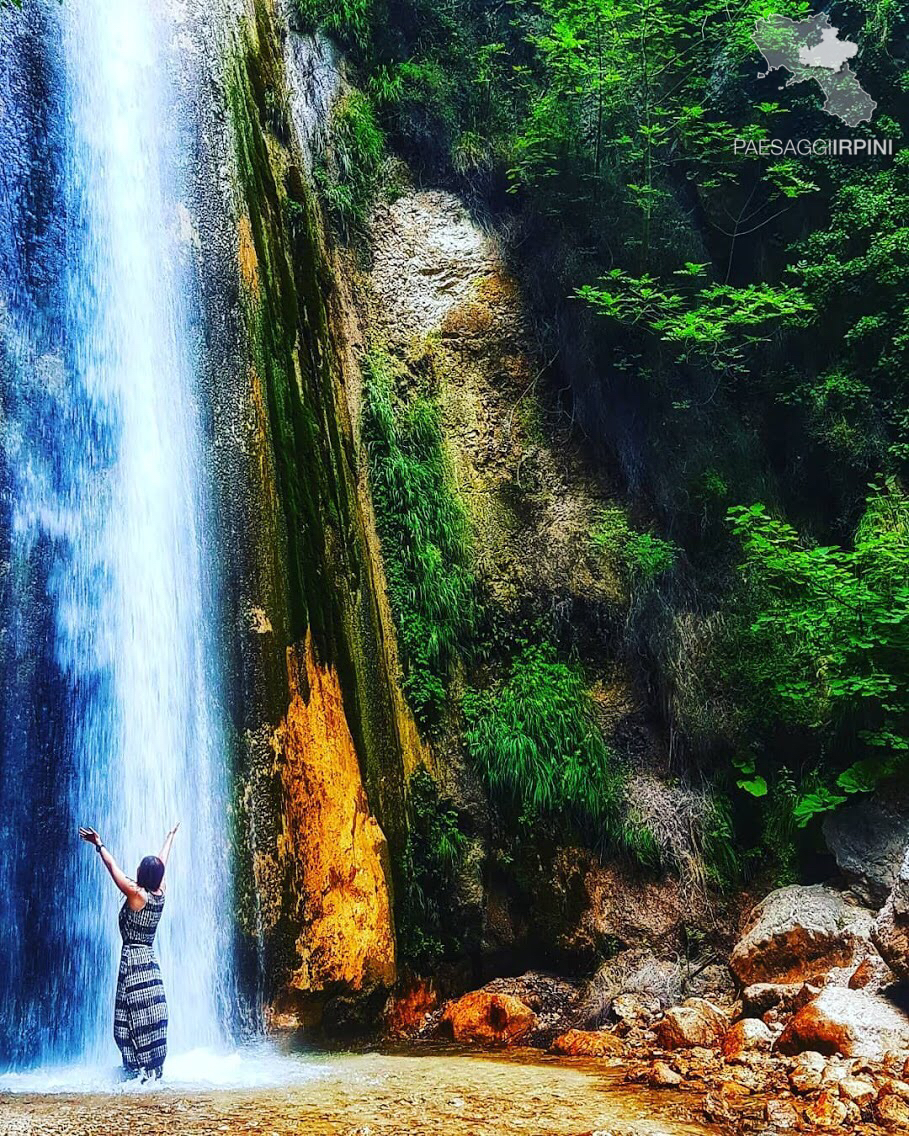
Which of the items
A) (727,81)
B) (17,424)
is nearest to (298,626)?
(17,424)

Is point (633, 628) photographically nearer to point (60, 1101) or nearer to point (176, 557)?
point (176, 557)

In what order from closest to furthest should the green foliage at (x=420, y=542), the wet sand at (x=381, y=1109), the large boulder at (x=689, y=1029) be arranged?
the wet sand at (x=381, y=1109) < the large boulder at (x=689, y=1029) < the green foliage at (x=420, y=542)

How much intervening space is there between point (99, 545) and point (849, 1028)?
5394 millimetres

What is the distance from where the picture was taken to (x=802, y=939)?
6.92 metres

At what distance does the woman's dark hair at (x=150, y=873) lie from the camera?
4766 mm

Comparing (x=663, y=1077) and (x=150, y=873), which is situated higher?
(x=150, y=873)

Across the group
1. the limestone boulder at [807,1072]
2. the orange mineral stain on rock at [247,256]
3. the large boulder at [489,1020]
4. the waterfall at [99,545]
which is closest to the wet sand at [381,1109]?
the limestone boulder at [807,1072]

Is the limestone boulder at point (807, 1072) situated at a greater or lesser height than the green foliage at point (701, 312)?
lesser

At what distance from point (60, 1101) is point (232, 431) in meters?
4.12

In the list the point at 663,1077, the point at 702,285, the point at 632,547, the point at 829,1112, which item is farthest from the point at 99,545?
the point at 702,285

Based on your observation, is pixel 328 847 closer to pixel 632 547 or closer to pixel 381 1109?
pixel 381 1109

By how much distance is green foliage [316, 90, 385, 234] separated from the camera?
1016cm

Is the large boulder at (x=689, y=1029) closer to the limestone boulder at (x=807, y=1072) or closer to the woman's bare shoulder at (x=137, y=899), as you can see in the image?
the limestone boulder at (x=807, y=1072)

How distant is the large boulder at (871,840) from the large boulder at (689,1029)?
171cm
